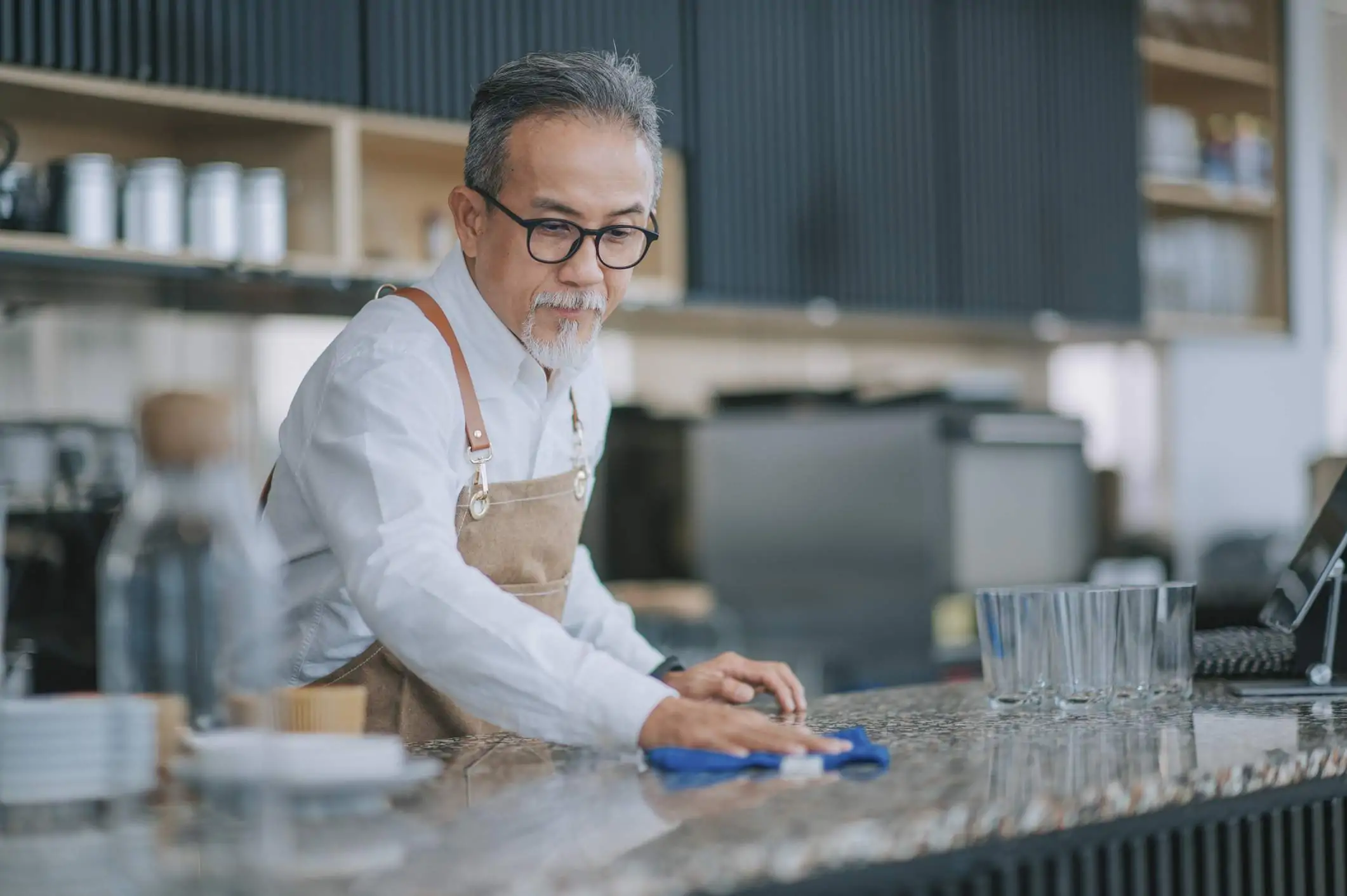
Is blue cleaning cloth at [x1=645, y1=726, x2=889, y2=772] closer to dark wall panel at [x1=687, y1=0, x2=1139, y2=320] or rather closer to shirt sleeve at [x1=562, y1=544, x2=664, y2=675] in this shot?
shirt sleeve at [x1=562, y1=544, x2=664, y2=675]

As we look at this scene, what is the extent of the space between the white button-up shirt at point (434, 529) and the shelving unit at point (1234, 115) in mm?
3315

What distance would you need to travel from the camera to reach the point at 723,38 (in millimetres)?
3719

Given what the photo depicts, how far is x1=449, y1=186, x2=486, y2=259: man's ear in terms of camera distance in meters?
1.81

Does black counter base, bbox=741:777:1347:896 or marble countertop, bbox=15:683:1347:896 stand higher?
marble countertop, bbox=15:683:1347:896

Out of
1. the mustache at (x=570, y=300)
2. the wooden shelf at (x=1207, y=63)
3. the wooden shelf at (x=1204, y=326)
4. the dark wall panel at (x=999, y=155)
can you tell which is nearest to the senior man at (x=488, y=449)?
the mustache at (x=570, y=300)

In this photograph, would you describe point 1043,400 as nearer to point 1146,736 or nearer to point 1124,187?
point 1124,187

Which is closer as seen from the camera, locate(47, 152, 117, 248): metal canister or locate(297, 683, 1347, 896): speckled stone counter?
locate(297, 683, 1347, 896): speckled stone counter

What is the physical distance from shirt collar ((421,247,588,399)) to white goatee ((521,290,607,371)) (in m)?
0.03

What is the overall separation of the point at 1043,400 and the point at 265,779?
4302 mm

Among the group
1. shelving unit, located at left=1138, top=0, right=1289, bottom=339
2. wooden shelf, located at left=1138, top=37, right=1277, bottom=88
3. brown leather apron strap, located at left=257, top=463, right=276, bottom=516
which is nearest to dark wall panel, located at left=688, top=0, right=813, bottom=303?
wooden shelf, located at left=1138, top=37, right=1277, bottom=88

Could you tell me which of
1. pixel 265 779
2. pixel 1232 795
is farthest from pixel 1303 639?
pixel 265 779

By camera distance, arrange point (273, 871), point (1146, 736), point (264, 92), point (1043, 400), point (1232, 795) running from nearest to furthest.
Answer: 1. point (273, 871)
2. point (1232, 795)
3. point (1146, 736)
4. point (264, 92)
5. point (1043, 400)

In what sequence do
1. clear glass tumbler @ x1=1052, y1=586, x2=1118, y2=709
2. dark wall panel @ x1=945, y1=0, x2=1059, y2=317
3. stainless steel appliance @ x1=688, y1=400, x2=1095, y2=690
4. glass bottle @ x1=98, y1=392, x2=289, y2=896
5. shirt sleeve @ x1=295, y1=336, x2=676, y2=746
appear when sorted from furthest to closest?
dark wall panel @ x1=945, y1=0, x2=1059, y2=317, stainless steel appliance @ x1=688, y1=400, x2=1095, y2=690, clear glass tumbler @ x1=1052, y1=586, x2=1118, y2=709, shirt sleeve @ x1=295, y1=336, x2=676, y2=746, glass bottle @ x1=98, y1=392, x2=289, y2=896

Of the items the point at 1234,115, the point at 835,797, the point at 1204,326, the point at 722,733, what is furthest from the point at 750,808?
the point at 1234,115
